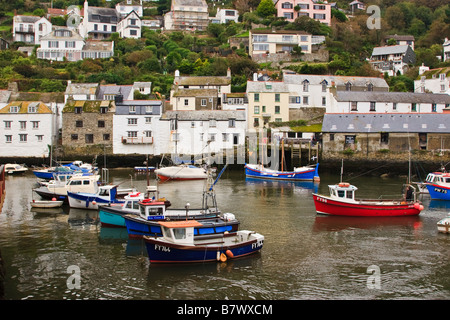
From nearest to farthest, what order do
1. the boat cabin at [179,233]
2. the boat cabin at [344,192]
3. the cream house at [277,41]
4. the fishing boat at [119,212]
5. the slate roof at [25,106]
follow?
1. the boat cabin at [179,233]
2. the fishing boat at [119,212]
3. the boat cabin at [344,192]
4. the slate roof at [25,106]
5. the cream house at [277,41]

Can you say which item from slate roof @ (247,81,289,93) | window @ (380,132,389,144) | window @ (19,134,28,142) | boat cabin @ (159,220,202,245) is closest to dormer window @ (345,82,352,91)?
slate roof @ (247,81,289,93)

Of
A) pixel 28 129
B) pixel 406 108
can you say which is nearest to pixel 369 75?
pixel 406 108

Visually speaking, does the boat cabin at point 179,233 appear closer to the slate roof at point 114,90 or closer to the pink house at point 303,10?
the slate roof at point 114,90

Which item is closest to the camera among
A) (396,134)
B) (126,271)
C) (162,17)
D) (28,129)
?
(126,271)

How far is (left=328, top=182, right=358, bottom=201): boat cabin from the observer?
1162 inches

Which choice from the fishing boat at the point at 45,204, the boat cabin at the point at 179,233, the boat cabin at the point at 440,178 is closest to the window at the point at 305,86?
the boat cabin at the point at 440,178

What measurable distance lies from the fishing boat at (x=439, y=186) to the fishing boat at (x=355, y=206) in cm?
689

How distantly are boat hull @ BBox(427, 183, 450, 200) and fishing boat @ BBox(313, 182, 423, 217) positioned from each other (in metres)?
6.88

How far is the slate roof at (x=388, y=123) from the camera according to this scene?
1962 inches

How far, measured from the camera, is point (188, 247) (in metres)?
19.4
